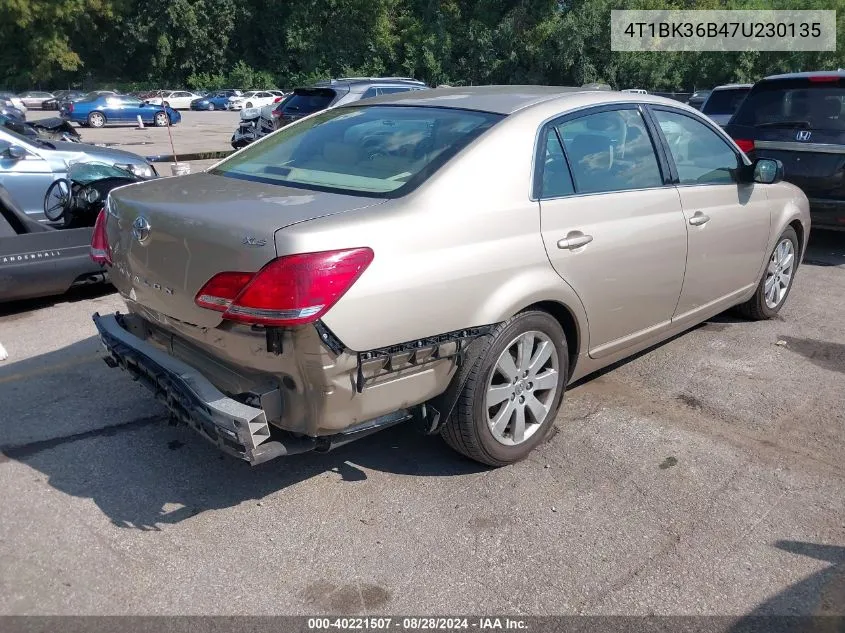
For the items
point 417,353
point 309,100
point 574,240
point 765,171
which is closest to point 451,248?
point 417,353

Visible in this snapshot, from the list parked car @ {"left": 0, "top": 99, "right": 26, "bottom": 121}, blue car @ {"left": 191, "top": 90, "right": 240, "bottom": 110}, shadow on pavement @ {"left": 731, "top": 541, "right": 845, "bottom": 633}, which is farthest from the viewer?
blue car @ {"left": 191, "top": 90, "right": 240, "bottom": 110}

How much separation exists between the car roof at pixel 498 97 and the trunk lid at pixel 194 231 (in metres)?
1.01

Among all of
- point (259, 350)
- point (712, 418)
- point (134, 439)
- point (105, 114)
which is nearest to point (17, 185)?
point (134, 439)

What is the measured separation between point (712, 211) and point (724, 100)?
919 centimetres

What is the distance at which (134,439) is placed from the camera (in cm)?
397

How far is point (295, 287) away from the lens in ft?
A: 9.24

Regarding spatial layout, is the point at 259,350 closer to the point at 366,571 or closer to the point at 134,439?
the point at 366,571

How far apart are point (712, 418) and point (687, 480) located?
31.2 inches

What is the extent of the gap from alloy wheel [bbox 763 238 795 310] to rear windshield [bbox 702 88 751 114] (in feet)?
24.4

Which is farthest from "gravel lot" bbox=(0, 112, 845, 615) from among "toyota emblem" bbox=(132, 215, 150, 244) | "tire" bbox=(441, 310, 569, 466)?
"toyota emblem" bbox=(132, 215, 150, 244)

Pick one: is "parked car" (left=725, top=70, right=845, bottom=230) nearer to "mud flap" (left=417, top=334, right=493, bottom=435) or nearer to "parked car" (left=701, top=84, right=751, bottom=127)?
"parked car" (left=701, top=84, right=751, bottom=127)

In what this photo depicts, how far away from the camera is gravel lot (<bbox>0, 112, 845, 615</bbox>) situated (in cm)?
286

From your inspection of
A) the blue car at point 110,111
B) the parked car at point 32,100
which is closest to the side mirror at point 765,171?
the blue car at point 110,111

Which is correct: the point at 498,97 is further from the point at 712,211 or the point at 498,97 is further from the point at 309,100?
the point at 309,100
